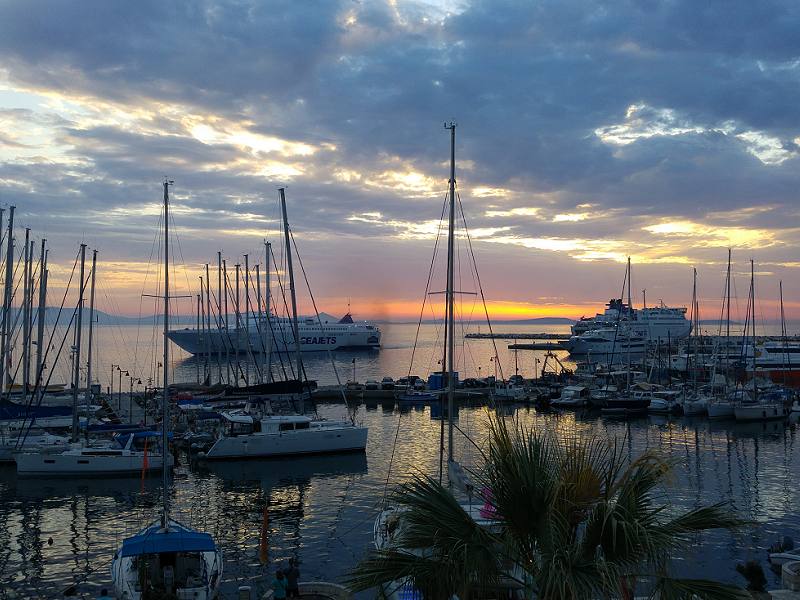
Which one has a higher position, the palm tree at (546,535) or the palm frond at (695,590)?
the palm tree at (546,535)

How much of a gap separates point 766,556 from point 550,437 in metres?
19.5

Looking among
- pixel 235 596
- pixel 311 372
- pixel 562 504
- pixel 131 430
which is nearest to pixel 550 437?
pixel 562 504

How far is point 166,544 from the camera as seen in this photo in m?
16.6

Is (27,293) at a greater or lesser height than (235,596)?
greater

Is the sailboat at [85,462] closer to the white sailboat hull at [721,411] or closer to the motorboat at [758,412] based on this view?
the white sailboat hull at [721,411]

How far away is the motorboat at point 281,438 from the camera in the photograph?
36.9 m

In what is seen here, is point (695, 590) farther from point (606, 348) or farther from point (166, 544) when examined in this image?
point (606, 348)

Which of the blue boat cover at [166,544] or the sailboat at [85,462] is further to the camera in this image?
the sailboat at [85,462]

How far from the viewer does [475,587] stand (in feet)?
21.7

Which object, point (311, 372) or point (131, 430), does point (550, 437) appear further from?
point (311, 372)

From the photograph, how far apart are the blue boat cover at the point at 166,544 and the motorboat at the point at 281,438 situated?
1971 cm

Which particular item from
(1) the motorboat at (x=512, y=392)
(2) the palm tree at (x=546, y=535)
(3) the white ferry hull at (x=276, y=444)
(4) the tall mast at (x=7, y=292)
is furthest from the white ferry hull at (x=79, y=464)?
(1) the motorboat at (x=512, y=392)

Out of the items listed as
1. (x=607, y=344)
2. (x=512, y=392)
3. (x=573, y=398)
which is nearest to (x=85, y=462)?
(x=512, y=392)

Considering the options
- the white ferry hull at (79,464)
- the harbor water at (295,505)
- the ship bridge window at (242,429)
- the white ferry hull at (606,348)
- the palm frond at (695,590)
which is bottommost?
the harbor water at (295,505)
